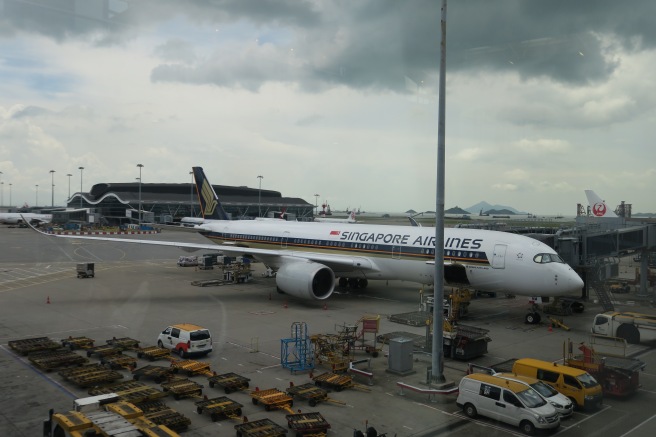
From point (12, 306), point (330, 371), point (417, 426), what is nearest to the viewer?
point (417, 426)

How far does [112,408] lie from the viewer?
9.50m

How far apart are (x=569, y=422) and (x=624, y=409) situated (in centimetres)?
158

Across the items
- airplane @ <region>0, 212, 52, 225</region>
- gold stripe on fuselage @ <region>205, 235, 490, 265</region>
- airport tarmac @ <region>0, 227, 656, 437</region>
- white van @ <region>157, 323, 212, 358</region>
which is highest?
airplane @ <region>0, 212, 52, 225</region>

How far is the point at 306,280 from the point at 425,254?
5.63 metres

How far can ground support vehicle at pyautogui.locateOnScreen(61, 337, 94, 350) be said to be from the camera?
16266mm

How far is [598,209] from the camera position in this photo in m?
17.3

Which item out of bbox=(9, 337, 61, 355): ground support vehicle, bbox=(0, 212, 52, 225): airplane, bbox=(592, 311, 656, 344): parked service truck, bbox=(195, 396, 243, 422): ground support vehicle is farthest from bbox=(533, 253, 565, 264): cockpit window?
bbox=(0, 212, 52, 225): airplane

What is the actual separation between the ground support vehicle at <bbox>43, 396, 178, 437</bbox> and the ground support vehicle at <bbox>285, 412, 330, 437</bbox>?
2.32 metres

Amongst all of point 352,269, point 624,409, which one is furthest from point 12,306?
point 624,409

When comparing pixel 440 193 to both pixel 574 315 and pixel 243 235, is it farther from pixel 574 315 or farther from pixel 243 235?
pixel 243 235

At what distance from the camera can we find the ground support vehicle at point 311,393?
38.2ft

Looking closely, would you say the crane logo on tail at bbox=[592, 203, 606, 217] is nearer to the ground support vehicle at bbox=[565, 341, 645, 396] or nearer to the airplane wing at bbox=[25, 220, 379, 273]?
the ground support vehicle at bbox=[565, 341, 645, 396]

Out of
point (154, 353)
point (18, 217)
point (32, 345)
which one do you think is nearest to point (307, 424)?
point (154, 353)

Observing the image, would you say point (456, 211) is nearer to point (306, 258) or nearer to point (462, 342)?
point (462, 342)
